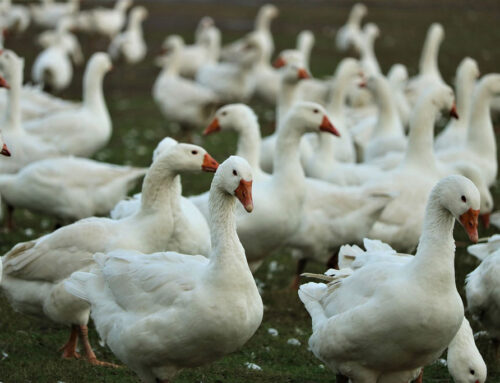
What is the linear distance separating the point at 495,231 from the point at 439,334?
6.15 m

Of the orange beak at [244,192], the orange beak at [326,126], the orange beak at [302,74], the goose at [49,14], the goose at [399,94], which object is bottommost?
the goose at [49,14]

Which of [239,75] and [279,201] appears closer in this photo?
[279,201]

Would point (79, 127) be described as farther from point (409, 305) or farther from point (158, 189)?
point (409, 305)

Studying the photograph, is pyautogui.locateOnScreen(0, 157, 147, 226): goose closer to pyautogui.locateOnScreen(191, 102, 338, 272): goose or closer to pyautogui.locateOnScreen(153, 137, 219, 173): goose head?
pyautogui.locateOnScreen(191, 102, 338, 272): goose

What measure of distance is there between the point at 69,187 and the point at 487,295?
15.6 feet

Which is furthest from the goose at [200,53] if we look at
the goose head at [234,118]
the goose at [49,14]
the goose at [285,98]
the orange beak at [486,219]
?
the goose head at [234,118]

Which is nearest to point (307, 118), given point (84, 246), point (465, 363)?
point (84, 246)

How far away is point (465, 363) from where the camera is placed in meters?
5.99

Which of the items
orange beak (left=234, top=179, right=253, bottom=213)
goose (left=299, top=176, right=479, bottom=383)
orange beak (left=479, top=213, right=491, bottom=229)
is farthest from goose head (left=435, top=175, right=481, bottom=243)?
orange beak (left=479, top=213, right=491, bottom=229)

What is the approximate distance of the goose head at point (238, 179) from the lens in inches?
219

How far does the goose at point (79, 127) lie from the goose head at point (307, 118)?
4559 mm

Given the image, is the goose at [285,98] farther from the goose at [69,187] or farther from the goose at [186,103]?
the goose at [186,103]

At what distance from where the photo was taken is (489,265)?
270 inches

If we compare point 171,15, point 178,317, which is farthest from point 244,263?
point 171,15
